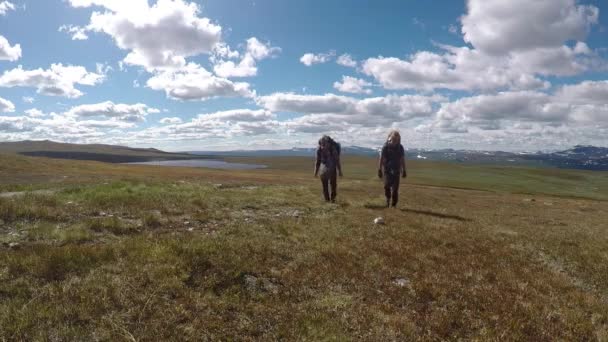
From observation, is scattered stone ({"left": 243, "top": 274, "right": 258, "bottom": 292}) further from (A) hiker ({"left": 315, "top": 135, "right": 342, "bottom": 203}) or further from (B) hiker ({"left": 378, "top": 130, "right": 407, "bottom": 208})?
(A) hiker ({"left": 315, "top": 135, "right": 342, "bottom": 203})

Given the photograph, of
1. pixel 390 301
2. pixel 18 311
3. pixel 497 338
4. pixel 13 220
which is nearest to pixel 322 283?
pixel 390 301

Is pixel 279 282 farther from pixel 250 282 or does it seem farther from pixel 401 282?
pixel 401 282

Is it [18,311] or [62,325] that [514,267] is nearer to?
[62,325]

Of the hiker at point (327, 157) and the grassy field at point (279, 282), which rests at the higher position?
the hiker at point (327, 157)

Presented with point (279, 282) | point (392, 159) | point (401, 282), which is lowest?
point (401, 282)

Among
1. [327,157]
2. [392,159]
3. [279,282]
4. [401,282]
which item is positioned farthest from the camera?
[327,157]

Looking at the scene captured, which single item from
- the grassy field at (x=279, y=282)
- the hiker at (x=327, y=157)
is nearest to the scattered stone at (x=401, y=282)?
the grassy field at (x=279, y=282)

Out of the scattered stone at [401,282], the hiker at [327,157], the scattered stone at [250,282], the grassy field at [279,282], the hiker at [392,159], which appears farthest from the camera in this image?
the hiker at [327,157]

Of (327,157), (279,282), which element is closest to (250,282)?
(279,282)

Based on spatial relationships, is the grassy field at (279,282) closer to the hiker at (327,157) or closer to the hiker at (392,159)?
the hiker at (392,159)

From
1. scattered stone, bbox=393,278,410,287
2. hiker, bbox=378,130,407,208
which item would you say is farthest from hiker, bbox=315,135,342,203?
scattered stone, bbox=393,278,410,287

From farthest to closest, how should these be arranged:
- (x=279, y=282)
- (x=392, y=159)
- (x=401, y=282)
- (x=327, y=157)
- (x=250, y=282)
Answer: (x=327, y=157) < (x=392, y=159) < (x=401, y=282) < (x=279, y=282) < (x=250, y=282)

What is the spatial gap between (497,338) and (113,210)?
13208 mm

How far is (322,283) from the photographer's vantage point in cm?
798
